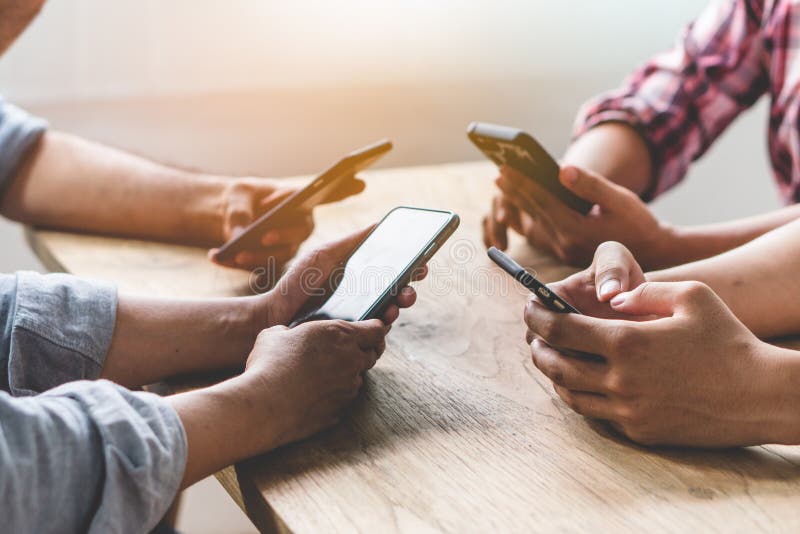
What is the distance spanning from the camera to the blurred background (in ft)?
4.14

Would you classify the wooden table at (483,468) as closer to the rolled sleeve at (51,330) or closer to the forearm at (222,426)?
the forearm at (222,426)

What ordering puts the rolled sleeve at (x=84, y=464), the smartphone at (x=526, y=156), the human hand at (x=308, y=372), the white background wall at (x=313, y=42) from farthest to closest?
the white background wall at (x=313, y=42) → the smartphone at (x=526, y=156) → the human hand at (x=308, y=372) → the rolled sleeve at (x=84, y=464)

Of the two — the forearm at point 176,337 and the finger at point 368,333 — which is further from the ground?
the finger at point 368,333

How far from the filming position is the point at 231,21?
131cm

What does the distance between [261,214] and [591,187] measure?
1.18ft

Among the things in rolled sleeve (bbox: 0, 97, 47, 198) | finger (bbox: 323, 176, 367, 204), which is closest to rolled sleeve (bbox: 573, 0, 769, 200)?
finger (bbox: 323, 176, 367, 204)

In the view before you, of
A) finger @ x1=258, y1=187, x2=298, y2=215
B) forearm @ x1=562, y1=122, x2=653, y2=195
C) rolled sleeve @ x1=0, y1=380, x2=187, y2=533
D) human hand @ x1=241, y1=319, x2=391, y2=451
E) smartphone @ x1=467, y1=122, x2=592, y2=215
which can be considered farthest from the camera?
forearm @ x1=562, y1=122, x2=653, y2=195

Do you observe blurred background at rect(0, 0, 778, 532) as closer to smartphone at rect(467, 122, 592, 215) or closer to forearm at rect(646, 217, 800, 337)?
smartphone at rect(467, 122, 592, 215)

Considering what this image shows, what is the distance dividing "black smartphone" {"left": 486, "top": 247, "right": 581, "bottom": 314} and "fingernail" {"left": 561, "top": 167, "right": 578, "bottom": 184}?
0.91ft

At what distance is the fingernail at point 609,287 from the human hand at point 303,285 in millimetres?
158

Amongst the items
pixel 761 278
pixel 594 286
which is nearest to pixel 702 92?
pixel 761 278

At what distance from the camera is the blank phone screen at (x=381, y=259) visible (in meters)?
0.66

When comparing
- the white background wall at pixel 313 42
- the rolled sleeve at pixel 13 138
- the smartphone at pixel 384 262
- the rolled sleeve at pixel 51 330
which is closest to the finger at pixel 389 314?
the smartphone at pixel 384 262

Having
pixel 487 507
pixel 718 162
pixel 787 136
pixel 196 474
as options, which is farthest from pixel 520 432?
pixel 718 162
